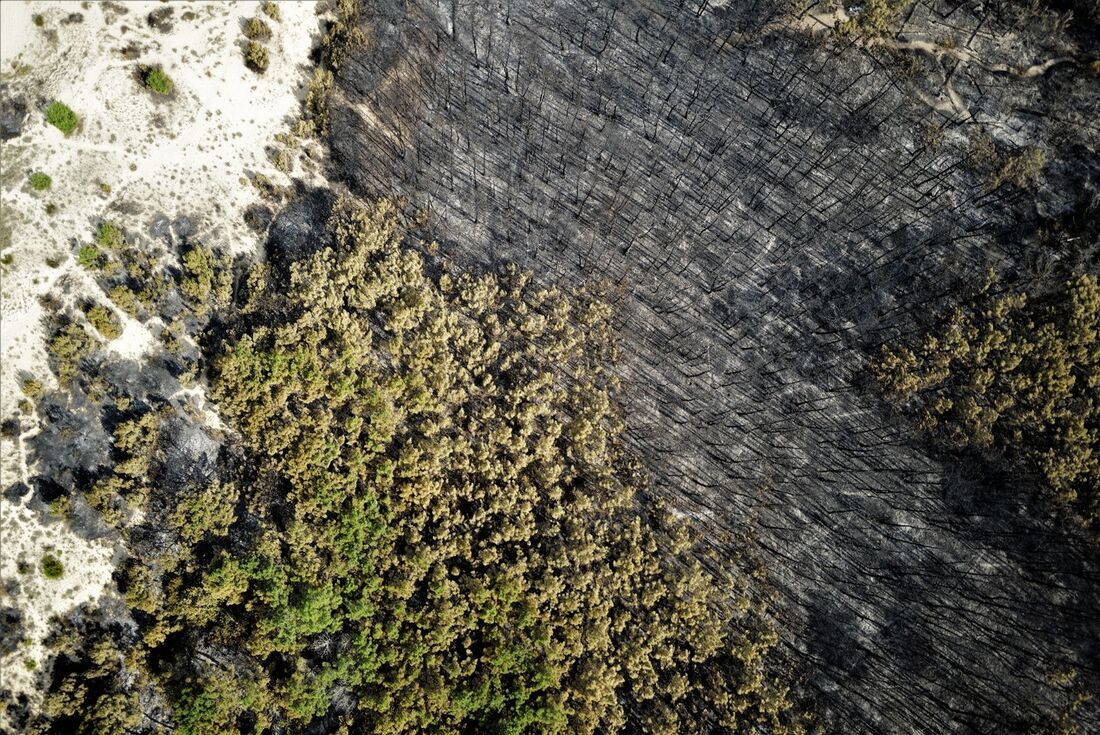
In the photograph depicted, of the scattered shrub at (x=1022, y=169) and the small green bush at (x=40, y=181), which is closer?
the small green bush at (x=40, y=181)

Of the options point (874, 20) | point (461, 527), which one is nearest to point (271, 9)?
point (461, 527)

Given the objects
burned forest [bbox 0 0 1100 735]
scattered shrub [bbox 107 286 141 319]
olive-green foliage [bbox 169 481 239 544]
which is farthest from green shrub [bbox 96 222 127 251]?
olive-green foliage [bbox 169 481 239 544]

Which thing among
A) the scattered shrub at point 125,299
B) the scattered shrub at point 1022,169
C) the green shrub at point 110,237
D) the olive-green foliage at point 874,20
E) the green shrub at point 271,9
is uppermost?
the olive-green foliage at point 874,20

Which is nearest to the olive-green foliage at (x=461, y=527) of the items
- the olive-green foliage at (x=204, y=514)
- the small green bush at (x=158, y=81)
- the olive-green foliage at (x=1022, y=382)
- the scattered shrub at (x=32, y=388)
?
the olive-green foliage at (x=204, y=514)

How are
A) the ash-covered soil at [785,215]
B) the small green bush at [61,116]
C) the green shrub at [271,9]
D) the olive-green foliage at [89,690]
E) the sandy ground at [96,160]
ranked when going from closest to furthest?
1. the olive-green foliage at [89,690]
2. the small green bush at [61,116]
3. the sandy ground at [96,160]
4. the ash-covered soil at [785,215]
5. the green shrub at [271,9]

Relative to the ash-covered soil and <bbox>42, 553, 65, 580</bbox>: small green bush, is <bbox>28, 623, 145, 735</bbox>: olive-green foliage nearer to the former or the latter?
<bbox>42, 553, 65, 580</bbox>: small green bush

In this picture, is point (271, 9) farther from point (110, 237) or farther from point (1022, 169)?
point (1022, 169)

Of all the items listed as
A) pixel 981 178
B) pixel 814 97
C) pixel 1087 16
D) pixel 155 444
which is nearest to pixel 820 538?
pixel 981 178

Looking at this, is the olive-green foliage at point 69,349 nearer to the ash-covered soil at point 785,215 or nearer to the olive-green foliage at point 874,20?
the ash-covered soil at point 785,215
